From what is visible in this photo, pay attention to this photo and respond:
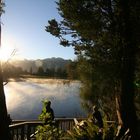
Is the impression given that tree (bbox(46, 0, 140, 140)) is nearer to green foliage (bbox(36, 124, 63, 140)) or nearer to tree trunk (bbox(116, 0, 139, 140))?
tree trunk (bbox(116, 0, 139, 140))

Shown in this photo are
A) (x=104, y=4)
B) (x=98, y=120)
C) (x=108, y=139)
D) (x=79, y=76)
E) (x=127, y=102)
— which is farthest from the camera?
(x=79, y=76)

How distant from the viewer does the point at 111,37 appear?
1641 cm

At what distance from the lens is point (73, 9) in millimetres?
17031

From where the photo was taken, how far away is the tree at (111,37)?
14969 mm

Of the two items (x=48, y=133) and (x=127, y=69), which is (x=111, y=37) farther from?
(x=48, y=133)

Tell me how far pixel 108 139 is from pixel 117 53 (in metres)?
8.18

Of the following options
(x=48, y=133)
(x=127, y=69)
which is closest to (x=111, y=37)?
(x=127, y=69)

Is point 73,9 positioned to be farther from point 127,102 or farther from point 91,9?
point 127,102

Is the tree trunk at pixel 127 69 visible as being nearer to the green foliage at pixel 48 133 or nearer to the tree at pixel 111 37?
the tree at pixel 111 37

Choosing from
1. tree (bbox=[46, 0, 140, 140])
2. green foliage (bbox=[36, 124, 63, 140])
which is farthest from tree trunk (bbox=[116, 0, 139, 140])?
green foliage (bbox=[36, 124, 63, 140])

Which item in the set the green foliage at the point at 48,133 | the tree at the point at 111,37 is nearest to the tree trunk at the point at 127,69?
the tree at the point at 111,37

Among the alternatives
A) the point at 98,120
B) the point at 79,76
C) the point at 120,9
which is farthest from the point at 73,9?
the point at 79,76

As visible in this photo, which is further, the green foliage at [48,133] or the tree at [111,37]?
the tree at [111,37]

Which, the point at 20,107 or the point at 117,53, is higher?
the point at 117,53
